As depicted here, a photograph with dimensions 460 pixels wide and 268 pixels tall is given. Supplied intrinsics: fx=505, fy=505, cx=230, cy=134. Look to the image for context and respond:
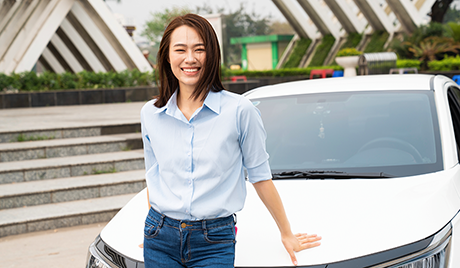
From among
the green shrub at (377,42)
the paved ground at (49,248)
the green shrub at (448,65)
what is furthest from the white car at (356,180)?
A: the green shrub at (377,42)

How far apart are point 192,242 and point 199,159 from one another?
0.30m

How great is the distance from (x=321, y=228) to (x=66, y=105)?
13.6 meters

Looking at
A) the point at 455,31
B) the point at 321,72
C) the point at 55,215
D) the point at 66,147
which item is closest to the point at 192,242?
the point at 55,215

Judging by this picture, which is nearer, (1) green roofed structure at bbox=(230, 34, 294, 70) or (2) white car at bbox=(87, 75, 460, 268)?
(2) white car at bbox=(87, 75, 460, 268)

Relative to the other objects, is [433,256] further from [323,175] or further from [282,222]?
[323,175]

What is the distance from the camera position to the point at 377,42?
33500mm

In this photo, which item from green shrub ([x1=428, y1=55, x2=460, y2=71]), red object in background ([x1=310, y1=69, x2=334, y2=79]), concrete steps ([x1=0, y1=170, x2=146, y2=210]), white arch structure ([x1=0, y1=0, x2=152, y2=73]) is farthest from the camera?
red object in background ([x1=310, y1=69, x2=334, y2=79])

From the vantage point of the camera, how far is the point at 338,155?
3.16 m

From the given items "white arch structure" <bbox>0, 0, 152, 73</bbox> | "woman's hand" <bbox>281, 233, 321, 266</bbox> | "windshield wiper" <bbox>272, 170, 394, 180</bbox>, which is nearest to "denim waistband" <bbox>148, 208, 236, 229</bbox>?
"woman's hand" <bbox>281, 233, 321, 266</bbox>

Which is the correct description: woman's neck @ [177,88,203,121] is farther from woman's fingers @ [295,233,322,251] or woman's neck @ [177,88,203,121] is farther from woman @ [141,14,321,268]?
woman's fingers @ [295,233,322,251]

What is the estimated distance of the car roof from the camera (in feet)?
11.4

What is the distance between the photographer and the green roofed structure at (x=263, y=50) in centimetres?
5689

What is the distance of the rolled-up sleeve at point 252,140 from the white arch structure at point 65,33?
16.4m

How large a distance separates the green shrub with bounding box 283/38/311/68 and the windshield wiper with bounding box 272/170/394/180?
1453 inches
